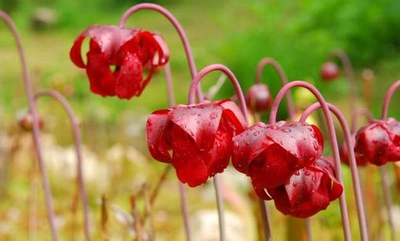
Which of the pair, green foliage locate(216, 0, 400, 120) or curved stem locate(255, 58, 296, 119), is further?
green foliage locate(216, 0, 400, 120)

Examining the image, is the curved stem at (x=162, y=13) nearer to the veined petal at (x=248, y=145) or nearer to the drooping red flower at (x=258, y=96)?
the veined petal at (x=248, y=145)

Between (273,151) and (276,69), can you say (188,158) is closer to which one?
(273,151)

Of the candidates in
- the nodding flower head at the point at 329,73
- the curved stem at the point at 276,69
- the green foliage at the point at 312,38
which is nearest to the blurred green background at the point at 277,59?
the green foliage at the point at 312,38

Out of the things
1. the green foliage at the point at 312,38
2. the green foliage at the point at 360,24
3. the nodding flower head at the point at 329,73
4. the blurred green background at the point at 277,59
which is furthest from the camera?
the green foliage at the point at 360,24

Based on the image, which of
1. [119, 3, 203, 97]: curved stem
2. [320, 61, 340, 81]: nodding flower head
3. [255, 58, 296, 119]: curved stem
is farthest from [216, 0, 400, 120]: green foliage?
[119, 3, 203, 97]: curved stem

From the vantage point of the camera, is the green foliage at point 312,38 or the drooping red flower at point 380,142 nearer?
the drooping red flower at point 380,142

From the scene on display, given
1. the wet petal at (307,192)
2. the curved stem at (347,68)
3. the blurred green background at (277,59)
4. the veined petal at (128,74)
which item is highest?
the blurred green background at (277,59)

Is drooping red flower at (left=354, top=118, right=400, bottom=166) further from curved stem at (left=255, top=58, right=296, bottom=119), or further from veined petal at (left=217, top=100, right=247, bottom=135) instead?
curved stem at (left=255, top=58, right=296, bottom=119)
